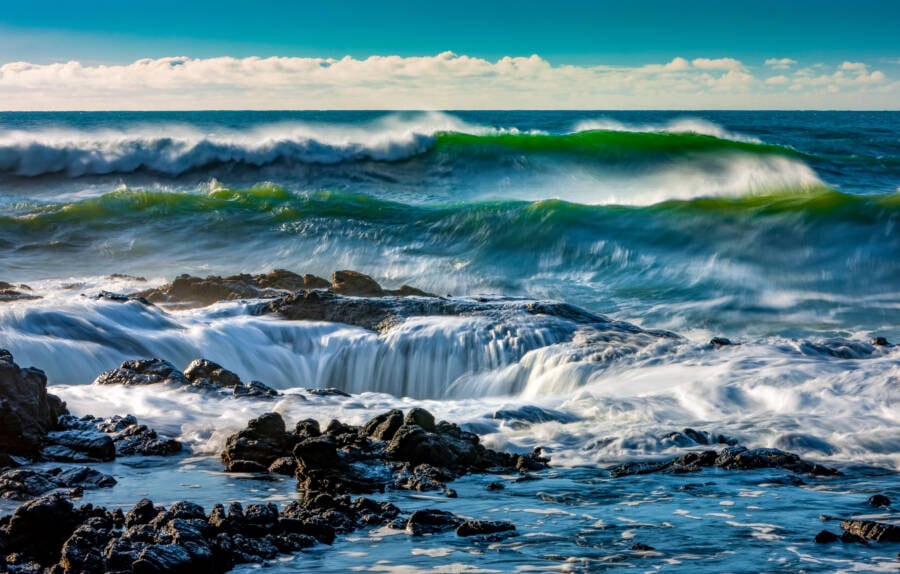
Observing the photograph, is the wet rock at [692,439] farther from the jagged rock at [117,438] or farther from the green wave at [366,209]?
the green wave at [366,209]

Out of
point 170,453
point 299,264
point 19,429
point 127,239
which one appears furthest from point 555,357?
point 127,239

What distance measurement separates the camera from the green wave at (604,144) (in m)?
31.7

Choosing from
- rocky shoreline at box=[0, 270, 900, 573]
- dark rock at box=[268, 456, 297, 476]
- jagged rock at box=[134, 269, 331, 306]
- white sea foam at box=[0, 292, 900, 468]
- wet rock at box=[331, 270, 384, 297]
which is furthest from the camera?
jagged rock at box=[134, 269, 331, 306]

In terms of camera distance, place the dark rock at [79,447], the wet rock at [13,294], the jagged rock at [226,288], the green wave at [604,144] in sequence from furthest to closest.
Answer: the green wave at [604,144]
the jagged rock at [226,288]
the wet rock at [13,294]
the dark rock at [79,447]

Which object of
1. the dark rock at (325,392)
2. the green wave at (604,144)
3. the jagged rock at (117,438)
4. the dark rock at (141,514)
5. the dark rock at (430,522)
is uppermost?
the green wave at (604,144)

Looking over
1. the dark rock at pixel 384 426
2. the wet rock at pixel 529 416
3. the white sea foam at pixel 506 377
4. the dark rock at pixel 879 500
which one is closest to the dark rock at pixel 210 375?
the white sea foam at pixel 506 377

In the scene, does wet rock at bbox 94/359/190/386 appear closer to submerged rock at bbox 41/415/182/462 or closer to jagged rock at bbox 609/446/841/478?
submerged rock at bbox 41/415/182/462

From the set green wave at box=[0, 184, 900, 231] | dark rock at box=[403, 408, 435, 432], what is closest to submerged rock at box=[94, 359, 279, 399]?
dark rock at box=[403, 408, 435, 432]

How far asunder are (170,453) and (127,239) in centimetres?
1546

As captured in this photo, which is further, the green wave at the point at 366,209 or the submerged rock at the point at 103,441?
the green wave at the point at 366,209

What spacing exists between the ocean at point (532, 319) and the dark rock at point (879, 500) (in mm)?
125

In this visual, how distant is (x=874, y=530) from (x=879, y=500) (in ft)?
2.58

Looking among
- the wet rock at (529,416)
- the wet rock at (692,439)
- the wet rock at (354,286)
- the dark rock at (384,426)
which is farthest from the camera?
the wet rock at (354,286)

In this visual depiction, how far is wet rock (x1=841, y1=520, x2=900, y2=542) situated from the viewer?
5.08 metres
